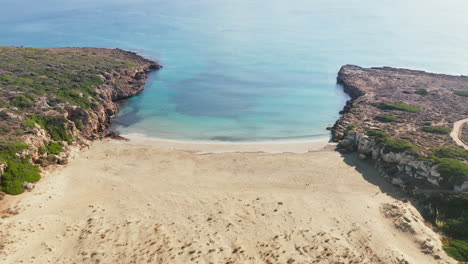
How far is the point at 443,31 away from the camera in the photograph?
345 ft

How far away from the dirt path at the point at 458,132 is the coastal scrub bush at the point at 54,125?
41447 millimetres

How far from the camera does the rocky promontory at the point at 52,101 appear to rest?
27469mm

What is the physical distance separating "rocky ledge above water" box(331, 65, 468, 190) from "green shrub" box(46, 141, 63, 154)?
29787mm

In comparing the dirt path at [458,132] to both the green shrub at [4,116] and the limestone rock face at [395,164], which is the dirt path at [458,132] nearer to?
the limestone rock face at [395,164]

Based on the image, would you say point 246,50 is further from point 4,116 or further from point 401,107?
point 4,116

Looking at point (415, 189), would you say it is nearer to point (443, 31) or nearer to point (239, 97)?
point (239, 97)

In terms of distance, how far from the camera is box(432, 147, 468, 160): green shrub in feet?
99.8

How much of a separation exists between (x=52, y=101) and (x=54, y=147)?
30.9 feet

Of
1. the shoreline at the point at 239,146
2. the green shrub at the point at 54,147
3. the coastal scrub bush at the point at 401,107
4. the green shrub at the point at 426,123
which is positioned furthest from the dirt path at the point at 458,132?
the green shrub at the point at 54,147

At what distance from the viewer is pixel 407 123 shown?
40594 mm

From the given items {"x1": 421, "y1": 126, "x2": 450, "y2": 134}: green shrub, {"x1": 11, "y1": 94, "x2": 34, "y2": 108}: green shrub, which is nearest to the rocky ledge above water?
{"x1": 421, "y1": 126, "x2": 450, "y2": 134}: green shrub

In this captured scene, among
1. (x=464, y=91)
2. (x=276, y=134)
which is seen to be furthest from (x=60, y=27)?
(x=464, y=91)

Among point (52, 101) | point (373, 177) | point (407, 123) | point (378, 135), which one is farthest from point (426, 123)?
point (52, 101)

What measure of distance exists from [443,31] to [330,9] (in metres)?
67.6
